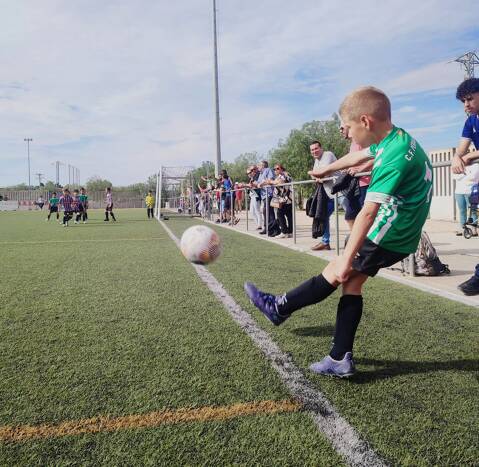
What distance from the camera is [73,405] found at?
8.07 ft

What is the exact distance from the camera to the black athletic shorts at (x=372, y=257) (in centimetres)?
268

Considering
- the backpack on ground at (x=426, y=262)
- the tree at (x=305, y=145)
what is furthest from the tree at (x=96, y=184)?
the backpack on ground at (x=426, y=262)

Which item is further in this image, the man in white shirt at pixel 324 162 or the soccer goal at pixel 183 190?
the soccer goal at pixel 183 190

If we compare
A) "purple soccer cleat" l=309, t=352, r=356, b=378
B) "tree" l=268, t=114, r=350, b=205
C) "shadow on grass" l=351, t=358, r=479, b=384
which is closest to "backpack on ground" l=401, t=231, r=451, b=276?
"shadow on grass" l=351, t=358, r=479, b=384

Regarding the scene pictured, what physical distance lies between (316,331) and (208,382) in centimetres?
129

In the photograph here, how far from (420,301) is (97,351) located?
10.4ft

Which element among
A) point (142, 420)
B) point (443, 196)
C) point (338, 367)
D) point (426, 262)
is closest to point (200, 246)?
point (338, 367)

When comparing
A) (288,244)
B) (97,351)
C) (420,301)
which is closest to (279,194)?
(288,244)

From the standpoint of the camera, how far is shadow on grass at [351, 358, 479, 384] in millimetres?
2814

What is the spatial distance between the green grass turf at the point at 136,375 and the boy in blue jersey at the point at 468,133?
2.65 m

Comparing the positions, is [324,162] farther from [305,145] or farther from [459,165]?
[305,145]

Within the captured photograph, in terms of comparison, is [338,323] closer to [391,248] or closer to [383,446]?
[391,248]

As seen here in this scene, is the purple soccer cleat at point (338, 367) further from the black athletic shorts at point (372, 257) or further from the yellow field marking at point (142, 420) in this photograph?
the black athletic shorts at point (372, 257)

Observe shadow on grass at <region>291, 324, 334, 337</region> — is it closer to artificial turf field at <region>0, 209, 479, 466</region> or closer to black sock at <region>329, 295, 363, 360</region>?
artificial turf field at <region>0, 209, 479, 466</region>
